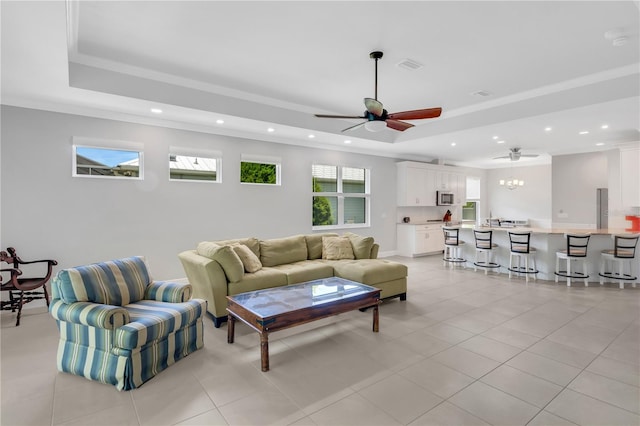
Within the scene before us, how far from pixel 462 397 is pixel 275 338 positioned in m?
1.82

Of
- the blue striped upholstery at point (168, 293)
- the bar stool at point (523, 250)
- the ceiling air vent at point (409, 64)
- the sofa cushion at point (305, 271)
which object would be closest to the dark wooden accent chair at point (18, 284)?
the blue striped upholstery at point (168, 293)

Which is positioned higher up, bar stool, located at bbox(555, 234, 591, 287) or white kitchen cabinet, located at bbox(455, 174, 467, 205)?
white kitchen cabinet, located at bbox(455, 174, 467, 205)

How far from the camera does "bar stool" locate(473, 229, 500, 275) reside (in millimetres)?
6262

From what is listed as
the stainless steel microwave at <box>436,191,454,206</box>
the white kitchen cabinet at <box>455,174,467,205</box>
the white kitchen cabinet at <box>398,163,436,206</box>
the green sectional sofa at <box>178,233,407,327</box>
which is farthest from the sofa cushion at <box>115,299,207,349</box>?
the white kitchen cabinet at <box>455,174,467,205</box>

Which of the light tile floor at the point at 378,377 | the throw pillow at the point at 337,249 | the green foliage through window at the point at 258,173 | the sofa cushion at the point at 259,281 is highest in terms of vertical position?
the green foliage through window at the point at 258,173

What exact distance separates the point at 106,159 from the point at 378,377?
15.8ft

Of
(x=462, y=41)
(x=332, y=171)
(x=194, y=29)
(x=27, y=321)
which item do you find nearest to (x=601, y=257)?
(x=462, y=41)

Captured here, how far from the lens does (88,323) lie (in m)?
2.47

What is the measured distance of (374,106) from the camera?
3520mm

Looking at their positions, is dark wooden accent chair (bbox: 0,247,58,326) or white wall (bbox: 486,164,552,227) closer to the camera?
dark wooden accent chair (bbox: 0,247,58,326)

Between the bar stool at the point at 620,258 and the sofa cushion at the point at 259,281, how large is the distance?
5.45 m

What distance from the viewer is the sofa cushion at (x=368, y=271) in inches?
172

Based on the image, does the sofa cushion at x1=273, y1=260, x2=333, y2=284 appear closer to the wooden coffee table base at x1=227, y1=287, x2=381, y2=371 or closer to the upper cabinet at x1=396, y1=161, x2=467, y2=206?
the wooden coffee table base at x1=227, y1=287, x2=381, y2=371

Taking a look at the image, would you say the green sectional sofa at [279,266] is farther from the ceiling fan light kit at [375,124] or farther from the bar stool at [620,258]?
the bar stool at [620,258]
